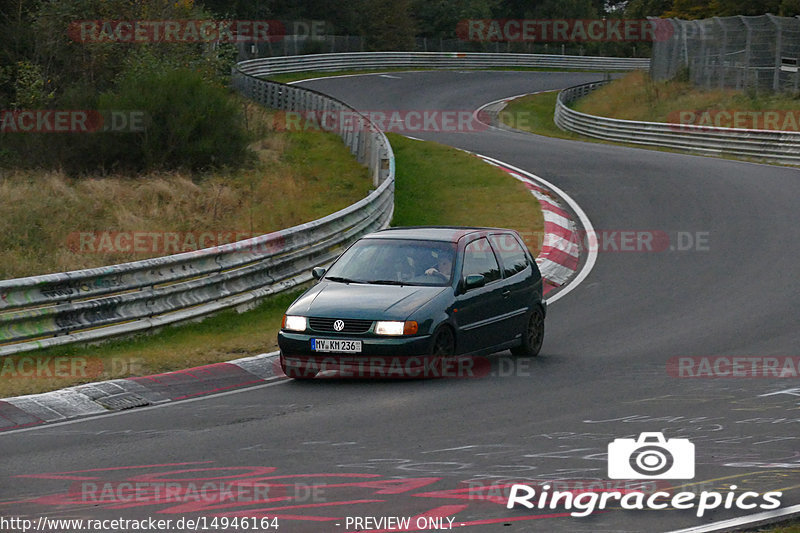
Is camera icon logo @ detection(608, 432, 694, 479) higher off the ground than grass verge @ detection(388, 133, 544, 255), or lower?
higher

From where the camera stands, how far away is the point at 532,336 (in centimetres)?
1291

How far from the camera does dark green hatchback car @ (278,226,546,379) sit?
1091 centimetres

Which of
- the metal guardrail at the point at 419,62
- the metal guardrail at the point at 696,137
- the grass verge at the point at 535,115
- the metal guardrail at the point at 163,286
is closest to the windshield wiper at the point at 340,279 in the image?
the metal guardrail at the point at 163,286

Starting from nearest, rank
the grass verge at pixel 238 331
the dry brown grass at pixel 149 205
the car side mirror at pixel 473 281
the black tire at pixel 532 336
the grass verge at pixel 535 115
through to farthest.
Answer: the grass verge at pixel 238 331 → the car side mirror at pixel 473 281 → the black tire at pixel 532 336 → the dry brown grass at pixel 149 205 → the grass verge at pixel 535 115

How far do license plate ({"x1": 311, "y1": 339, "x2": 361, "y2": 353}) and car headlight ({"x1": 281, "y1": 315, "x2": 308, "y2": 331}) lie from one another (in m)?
0.21

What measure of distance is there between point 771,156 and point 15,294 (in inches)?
971

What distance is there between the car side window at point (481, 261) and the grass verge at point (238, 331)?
2497mm

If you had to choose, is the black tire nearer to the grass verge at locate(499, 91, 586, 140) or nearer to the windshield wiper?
the windshield wiper

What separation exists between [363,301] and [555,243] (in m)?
9.80

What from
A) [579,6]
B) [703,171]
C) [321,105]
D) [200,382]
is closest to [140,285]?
[200,382]

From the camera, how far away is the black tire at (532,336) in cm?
1274

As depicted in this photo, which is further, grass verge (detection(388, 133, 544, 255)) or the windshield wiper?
grass verge (detection(388, 133, 544, 255))

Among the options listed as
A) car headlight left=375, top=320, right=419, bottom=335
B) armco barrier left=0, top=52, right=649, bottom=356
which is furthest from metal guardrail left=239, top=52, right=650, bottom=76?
car headlight left=375, top=320, right=419, bottom=335

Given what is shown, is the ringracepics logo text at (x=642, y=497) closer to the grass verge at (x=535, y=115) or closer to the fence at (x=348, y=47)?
the grass verge at (x=535, y=115)
